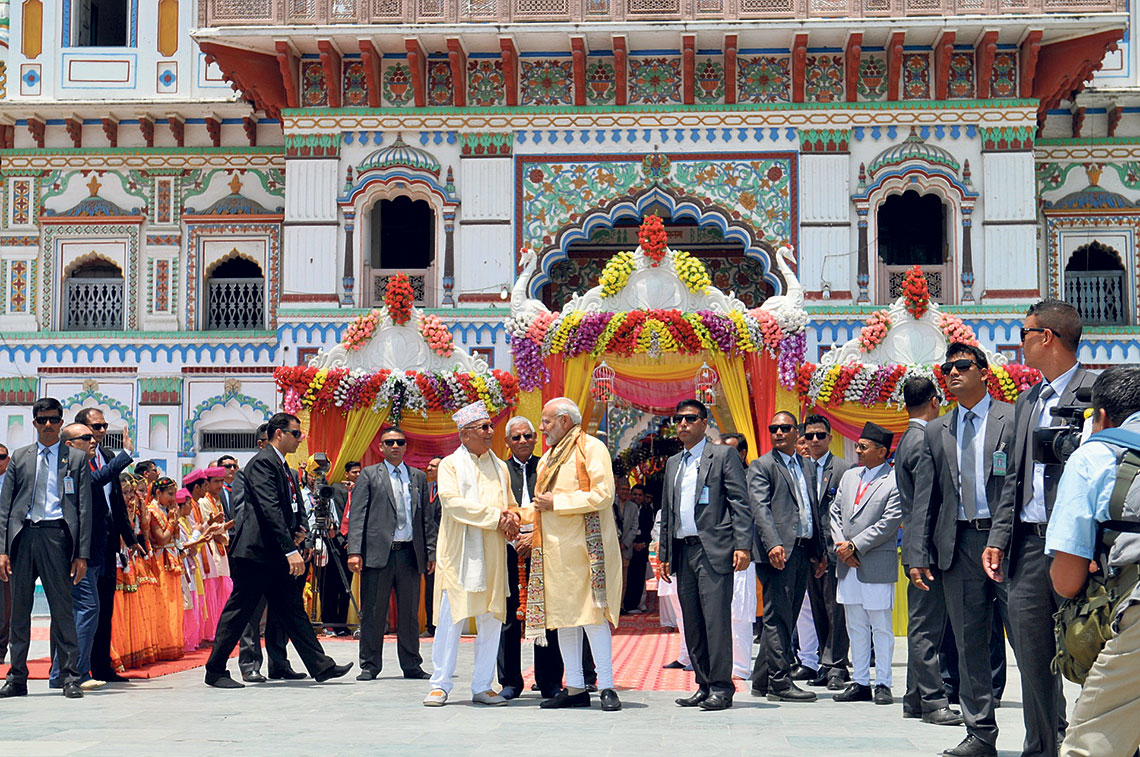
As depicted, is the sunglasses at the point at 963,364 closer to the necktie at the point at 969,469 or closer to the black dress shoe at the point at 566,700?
the necktie at the point at 969,469

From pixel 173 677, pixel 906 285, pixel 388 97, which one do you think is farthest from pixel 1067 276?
pixel 173 677

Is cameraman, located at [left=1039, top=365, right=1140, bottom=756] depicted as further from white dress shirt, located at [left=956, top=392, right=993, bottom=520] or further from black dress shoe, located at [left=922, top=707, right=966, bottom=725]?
black dress shoe, located at [left=922, top=707, right=966, bottom=725]

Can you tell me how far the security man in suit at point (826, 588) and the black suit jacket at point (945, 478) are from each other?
2.61 meters

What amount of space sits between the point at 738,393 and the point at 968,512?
824cm

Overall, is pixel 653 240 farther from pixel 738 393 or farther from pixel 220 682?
pixel 220 682

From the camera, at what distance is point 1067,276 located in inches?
747

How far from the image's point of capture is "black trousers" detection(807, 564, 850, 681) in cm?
992

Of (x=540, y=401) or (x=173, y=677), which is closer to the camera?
(x=173, y=677)

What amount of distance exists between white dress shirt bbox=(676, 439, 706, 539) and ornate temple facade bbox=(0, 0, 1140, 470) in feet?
27.3

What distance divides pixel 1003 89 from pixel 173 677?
42.2 feet

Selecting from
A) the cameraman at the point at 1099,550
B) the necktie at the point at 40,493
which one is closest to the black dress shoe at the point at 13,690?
the necktie at the point at 40,493

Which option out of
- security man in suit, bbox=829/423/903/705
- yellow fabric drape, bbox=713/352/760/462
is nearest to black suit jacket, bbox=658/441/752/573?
security man in suit, bbox=829/423/903/705

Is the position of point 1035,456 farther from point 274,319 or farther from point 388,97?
point 274,319

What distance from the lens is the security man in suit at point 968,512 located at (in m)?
6.63
